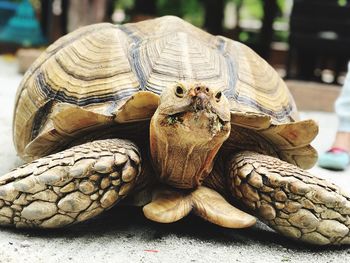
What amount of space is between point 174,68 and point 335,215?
71cm

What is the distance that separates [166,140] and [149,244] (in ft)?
1.05

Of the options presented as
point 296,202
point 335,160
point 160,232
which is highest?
point 296,202

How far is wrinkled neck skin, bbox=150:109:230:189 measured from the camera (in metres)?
1.62

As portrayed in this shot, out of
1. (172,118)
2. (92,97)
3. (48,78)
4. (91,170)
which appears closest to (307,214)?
(172,118)

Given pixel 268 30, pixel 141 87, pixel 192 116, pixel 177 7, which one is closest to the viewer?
pixel 192 116

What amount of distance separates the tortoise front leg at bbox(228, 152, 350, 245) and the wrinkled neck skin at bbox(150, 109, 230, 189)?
0.16 meters

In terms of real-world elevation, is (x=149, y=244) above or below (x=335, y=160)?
above

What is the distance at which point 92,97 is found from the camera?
2.00 meters

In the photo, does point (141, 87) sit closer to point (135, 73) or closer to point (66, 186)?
point (135, 73)

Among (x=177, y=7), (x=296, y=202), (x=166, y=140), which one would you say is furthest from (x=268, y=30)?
(x=166, y=140)

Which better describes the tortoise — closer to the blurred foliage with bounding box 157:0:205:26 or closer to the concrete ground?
the concrete ground

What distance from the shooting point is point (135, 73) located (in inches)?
79.6

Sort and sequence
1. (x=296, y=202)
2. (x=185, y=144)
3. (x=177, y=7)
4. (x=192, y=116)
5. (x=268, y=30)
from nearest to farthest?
(x=192, y=116) < (x=185, y=144) < (x=296, y=202) < (x=268, y=30) < (x=177, y=7)

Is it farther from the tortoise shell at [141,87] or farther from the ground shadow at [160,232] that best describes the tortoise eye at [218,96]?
the ground shadow at [160,232]
